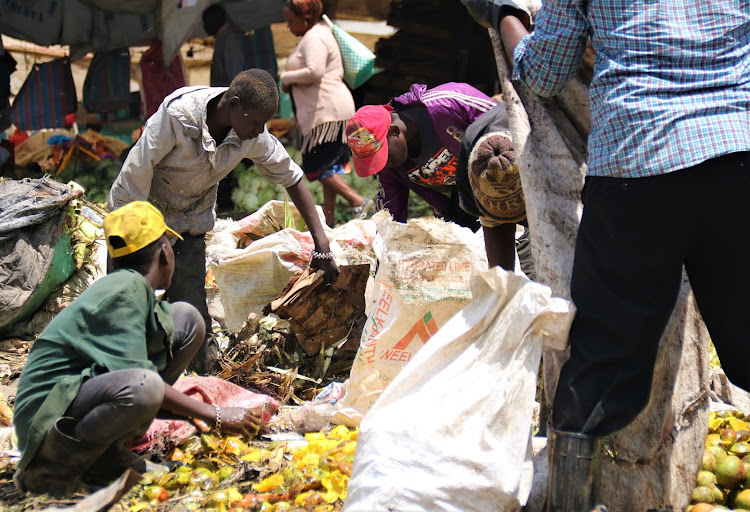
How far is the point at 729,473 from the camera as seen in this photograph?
2600 millimetres

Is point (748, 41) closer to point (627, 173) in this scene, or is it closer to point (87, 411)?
point (627, 173)

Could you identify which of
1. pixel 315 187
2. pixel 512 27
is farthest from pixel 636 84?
pixel 315 187

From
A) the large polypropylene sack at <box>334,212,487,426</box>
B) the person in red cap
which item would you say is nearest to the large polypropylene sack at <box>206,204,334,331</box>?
the person in red cap

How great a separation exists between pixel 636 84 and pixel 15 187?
4078mm

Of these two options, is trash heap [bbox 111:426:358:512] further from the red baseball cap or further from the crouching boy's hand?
the red baseball cap

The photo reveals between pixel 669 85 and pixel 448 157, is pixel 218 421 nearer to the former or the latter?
pixel 448 157

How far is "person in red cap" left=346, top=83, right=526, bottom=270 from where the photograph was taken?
2783mm

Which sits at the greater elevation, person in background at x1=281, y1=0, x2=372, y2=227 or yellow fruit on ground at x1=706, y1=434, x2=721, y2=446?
person in background at x1=281, y1=0, x2=372, y2=227

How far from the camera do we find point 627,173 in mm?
2094

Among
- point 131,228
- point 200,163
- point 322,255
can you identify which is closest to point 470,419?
point 131,228

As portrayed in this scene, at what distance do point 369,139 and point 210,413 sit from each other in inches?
57.5

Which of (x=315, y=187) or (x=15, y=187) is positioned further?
(x=315, y=187)

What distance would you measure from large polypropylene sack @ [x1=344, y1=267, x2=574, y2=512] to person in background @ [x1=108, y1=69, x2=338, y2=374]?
1777mm

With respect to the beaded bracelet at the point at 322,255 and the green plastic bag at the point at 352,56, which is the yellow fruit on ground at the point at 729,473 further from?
the green plastic bag at the point at 352,56
